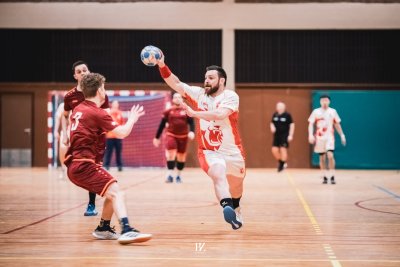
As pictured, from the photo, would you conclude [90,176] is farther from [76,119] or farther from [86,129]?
[76,119]

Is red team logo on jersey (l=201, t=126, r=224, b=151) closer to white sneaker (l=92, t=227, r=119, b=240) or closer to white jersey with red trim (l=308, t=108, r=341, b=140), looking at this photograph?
white sneaker (l=92, t=227, r=119, b=240)

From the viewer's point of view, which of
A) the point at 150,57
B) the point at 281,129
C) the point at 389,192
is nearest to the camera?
the point at 150,57

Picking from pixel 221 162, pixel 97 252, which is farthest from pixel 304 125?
pixel 97 252

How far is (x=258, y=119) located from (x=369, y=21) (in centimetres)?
563

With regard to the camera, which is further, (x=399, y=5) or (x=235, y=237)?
(x=399, y=5)

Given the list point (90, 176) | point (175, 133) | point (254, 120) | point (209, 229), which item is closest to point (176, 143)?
point (175, 133)

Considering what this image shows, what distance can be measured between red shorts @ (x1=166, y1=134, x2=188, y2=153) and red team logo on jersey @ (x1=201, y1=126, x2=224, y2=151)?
28.7ft

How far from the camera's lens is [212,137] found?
8.19 metres

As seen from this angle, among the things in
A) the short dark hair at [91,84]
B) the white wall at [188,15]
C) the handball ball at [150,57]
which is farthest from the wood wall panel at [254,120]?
the short dark hair at [91,84]

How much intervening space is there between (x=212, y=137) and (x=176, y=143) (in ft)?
29.1

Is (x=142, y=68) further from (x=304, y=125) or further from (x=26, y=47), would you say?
(x=304, y=125)

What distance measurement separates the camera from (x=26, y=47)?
24.9 meters

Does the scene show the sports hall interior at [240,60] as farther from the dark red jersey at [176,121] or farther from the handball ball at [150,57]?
the handball ball at [150,57]

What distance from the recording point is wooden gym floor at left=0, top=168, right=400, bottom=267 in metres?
6.28
